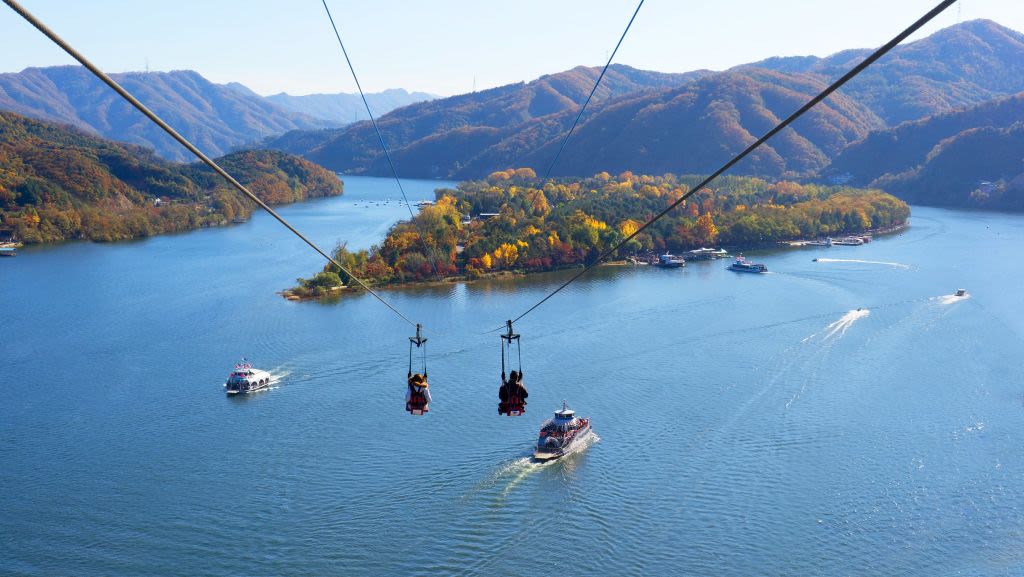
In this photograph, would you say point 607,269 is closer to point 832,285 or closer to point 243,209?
point 832,285

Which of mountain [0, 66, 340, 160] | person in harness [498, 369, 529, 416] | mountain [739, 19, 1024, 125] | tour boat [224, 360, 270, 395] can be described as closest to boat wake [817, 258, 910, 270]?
tour boat [224, 360, 270, 395]

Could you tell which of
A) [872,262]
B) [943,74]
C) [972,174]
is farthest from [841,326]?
[943,74]

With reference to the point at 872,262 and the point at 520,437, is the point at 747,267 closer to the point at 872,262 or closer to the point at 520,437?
the point at 872,262

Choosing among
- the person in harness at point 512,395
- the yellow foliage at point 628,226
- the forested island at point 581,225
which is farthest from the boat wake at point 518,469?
the yellow foliage at point 628,226

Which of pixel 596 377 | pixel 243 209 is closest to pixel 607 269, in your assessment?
pixel 596 377

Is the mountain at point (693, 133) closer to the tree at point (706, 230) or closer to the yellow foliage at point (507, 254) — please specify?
the tree at point (706, 230)

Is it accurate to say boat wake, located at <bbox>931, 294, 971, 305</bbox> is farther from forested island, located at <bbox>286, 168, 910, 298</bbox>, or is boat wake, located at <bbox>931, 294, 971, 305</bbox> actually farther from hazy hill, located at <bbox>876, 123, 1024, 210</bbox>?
hazy hill, located at <bbox>876, 123, 1024, 210</bbox>
